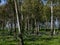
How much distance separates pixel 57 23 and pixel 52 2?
36092mm

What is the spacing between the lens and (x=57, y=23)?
72.9 meters

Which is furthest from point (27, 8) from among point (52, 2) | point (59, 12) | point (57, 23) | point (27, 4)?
point (57, 23)

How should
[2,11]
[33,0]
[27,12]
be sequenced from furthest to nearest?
[2,11], [27,12], [33,0]

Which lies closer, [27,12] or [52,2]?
[52,2]

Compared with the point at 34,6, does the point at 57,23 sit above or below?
below

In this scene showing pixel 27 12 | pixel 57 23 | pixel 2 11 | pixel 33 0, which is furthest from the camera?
pixel 57 23

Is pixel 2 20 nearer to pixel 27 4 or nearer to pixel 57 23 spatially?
A: pixel 27 4

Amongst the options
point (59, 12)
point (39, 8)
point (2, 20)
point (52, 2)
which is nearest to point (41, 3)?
point (39, 8)

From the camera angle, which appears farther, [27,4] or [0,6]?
[0,6]

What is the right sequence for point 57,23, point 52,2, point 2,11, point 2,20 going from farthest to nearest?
point 57,23, point 2,20, point 2,11, point 52,2

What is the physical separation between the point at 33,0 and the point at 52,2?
6.80 m

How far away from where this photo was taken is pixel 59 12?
56125 mm

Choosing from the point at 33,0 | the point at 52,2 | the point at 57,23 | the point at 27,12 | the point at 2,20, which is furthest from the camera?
the point at 57,23

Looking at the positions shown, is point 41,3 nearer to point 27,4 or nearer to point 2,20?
point 27,4
